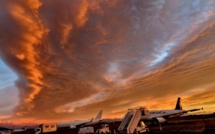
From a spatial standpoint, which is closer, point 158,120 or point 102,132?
point 102,132

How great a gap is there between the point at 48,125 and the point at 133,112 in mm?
31780

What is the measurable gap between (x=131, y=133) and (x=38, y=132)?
3993cm

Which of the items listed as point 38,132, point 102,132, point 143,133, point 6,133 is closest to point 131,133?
point 143,133

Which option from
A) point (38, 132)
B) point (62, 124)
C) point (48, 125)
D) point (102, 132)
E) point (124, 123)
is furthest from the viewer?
point (62, 124)

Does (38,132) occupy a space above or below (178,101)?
below

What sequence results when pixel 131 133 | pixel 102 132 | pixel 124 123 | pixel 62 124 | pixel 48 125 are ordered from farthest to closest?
1. pixel 62 124
2. pixel 48 125
3. pixel 102 132
4. pixel 124 123
5. pixel 131 133

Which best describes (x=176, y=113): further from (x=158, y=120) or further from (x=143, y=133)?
(x=143, y=133)

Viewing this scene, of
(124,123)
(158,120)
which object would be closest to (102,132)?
(124,123)

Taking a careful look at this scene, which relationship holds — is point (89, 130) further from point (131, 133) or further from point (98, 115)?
point (98, 115)

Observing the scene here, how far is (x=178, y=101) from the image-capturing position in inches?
3583

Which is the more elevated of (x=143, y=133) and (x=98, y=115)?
(x=98, y=115)

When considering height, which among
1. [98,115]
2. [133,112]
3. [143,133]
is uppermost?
[98,115]

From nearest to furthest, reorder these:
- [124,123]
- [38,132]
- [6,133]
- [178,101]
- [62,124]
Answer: [124,123], [38,132], [6,133], [178,101], [62,124]

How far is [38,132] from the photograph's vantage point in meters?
55.4
